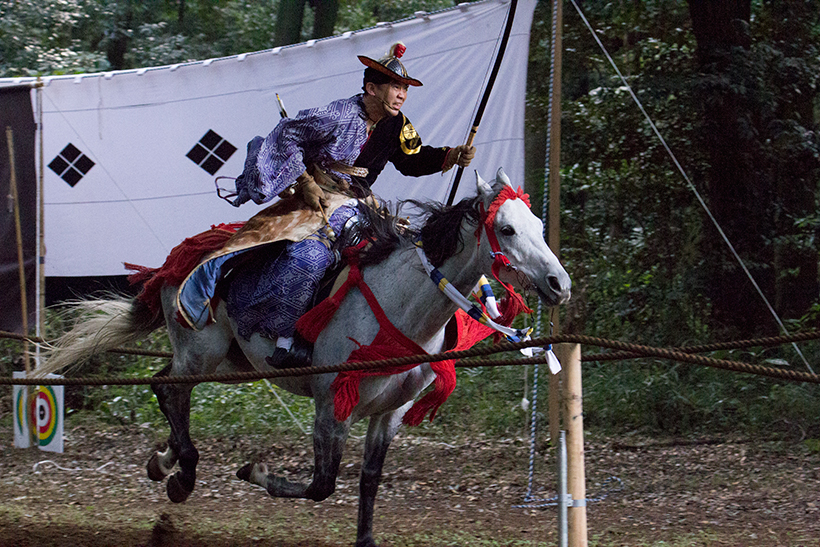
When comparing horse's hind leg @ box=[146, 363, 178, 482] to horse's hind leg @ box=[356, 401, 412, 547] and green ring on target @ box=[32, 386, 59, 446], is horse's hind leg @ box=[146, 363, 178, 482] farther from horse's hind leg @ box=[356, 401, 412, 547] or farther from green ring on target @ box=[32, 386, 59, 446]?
green ring on target @ box=[32, 386, 59, 446]

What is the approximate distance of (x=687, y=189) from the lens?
283 inches

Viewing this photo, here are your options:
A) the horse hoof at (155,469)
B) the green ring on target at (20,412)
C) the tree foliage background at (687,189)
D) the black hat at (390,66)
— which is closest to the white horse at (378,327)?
the horse hoof at (155,469)

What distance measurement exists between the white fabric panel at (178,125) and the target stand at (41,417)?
91 centimetres

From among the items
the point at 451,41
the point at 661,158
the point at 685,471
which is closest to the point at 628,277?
the point at 661,158

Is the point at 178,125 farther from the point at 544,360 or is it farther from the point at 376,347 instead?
the point at 544,360

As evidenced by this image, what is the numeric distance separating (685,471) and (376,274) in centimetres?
309

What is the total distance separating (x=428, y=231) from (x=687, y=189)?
461cm

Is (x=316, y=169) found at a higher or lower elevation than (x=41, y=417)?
A: higher

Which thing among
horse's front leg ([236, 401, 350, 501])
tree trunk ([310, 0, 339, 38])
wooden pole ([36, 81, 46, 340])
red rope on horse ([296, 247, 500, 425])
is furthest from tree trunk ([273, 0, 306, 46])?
horse's front leg ([236, 401, 350, 501])

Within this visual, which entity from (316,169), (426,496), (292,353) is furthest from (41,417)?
(316,169)

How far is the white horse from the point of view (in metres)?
2.89

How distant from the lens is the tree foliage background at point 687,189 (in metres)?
6.50

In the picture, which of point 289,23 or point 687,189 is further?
point 289,23

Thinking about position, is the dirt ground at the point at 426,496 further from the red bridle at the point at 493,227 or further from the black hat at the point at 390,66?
the black hat at the point at 390,66
